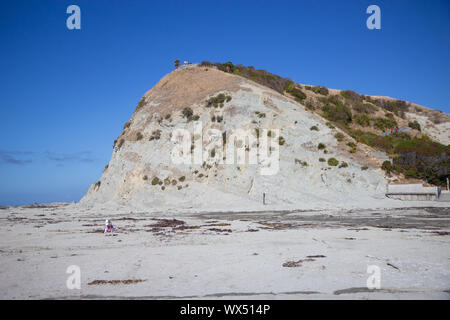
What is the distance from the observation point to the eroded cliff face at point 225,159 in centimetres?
3055

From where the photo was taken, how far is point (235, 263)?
29.9 feet

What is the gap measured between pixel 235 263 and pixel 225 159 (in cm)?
2520

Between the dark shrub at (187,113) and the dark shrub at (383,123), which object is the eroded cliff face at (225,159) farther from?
the dark shrub at (383,123)

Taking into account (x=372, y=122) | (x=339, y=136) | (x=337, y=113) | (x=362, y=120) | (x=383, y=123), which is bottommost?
(x=339, y=136)

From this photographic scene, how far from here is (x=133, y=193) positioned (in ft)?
109

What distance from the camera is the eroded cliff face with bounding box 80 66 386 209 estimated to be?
30547mm

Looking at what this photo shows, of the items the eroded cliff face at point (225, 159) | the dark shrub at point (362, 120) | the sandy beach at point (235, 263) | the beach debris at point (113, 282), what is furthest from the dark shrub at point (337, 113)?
the beach debris at point (113, 282)

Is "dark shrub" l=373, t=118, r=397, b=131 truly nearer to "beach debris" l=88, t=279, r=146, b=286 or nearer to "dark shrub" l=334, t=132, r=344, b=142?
"dark shrub" l=334, t=132, r=344, b=142

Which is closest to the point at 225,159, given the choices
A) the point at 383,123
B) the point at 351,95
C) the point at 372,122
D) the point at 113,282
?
the point at 113,282

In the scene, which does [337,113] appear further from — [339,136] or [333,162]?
[333,162]

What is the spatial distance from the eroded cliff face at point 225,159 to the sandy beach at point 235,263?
49.9ft

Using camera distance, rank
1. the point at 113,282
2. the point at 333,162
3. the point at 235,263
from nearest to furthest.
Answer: the point at 113,282, the point at 235,263, the point at 333,162

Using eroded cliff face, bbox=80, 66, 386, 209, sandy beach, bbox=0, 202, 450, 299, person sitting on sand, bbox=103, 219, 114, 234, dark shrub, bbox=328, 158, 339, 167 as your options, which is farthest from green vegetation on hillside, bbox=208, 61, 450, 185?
person sitting on sand, bbox=103, 219, 114, 234
